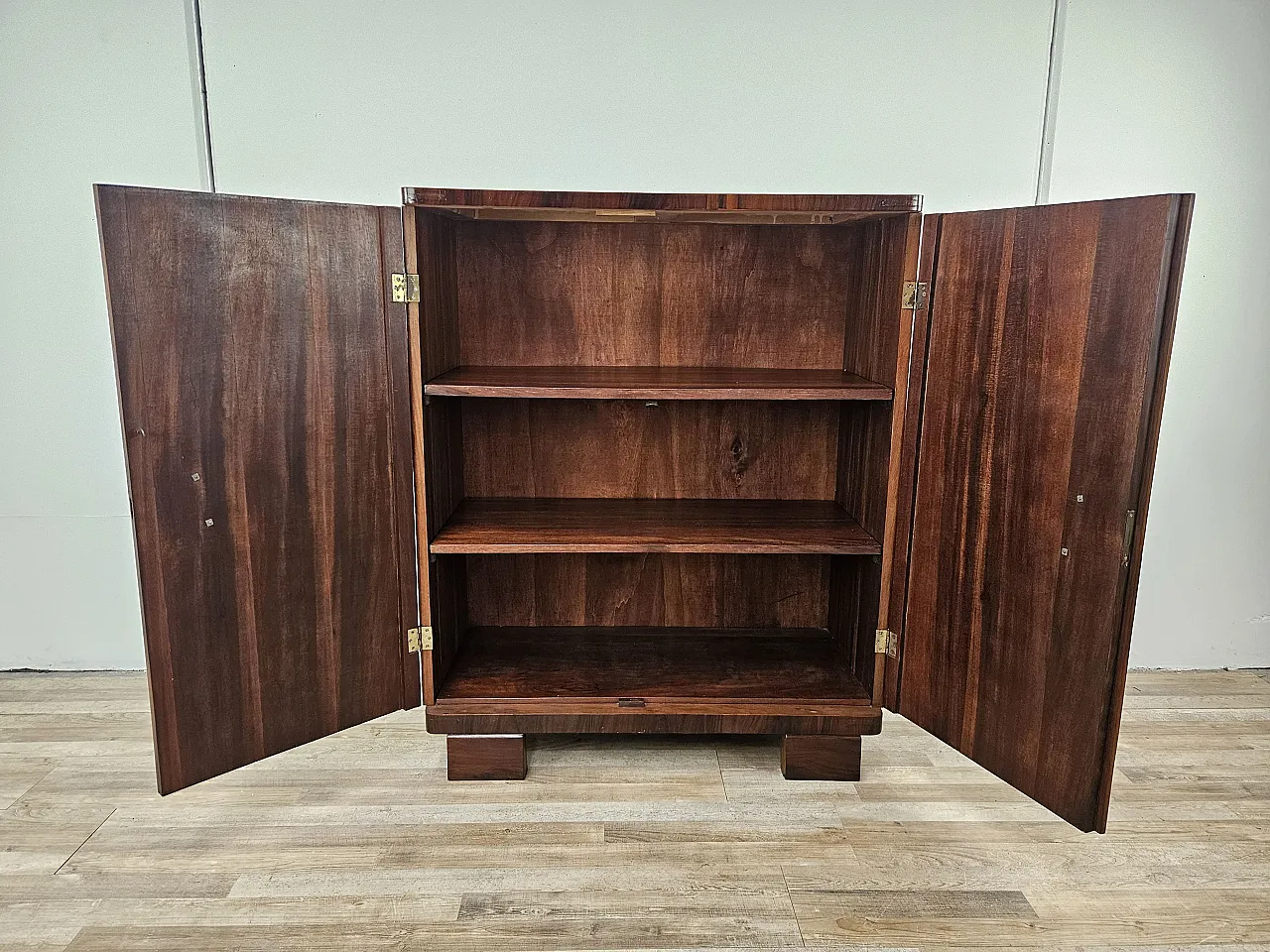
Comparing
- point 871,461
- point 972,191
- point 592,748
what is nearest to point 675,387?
point 871,461

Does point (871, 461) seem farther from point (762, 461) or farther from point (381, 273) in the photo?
point (381, 273)

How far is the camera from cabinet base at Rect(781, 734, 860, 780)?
212cm

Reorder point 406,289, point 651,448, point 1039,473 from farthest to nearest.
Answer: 1. point 651,448
2. point 406,289
3. point 1039,473

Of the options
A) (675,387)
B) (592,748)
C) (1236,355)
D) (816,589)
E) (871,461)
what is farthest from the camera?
(1236,355)

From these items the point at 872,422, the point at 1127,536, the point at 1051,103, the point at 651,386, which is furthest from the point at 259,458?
the point at 1051,103

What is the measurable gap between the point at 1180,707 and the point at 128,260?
309cm

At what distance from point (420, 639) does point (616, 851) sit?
2.24ft

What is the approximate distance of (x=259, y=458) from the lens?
1746mm

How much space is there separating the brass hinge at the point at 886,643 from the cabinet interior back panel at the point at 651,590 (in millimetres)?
422

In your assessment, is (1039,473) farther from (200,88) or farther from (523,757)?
(200,88)

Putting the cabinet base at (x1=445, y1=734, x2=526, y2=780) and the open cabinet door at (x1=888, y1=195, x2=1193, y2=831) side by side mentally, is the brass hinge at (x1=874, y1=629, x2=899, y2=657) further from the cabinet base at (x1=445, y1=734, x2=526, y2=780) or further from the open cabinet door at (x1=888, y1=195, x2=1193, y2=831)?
the cabinet base at (x1=445, y1=734, x2=526, y2=780)

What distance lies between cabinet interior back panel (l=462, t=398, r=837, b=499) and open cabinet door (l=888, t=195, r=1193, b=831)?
47 cm

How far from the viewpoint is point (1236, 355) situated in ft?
8.72

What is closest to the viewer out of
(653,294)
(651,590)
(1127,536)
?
(1127,536)
